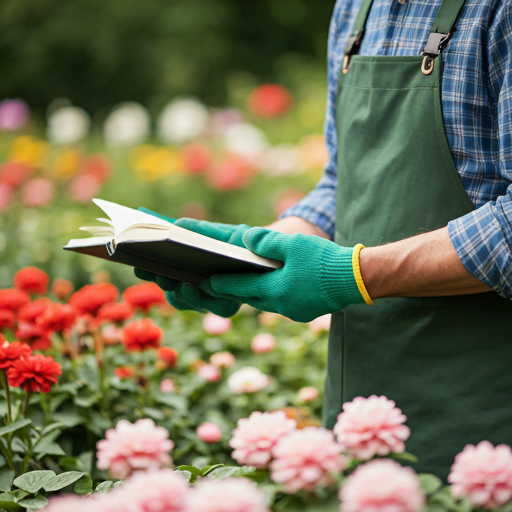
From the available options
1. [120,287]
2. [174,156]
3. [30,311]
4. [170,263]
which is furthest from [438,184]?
[174,156]

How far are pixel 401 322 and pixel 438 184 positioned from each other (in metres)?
0.28

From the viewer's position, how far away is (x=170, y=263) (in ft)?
3.40

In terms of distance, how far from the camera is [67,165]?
423 cm

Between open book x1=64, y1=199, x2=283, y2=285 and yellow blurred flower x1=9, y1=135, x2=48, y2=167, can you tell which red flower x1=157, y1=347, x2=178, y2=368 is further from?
yellow blurred flower x1=9, y1=135, x2=48, y2=167

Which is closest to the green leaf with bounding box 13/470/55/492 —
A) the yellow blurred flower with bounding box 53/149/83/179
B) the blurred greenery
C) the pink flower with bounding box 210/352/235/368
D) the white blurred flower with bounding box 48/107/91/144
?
the pink flower with bounding box 210/352/235/368

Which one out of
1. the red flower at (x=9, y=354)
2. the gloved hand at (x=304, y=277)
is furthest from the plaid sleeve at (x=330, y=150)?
the red flower at (x=9, y=354)

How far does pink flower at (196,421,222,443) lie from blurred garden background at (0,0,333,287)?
113cm

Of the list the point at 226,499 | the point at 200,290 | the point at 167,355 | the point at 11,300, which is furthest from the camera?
the point at 167,355

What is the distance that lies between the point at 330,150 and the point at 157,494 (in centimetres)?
107

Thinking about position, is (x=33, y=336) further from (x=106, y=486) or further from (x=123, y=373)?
(x=106, y=486)

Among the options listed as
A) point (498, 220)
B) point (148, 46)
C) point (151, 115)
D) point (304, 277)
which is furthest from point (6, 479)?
point (148, 46)

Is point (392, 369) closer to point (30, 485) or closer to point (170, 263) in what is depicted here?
point (170, 263)

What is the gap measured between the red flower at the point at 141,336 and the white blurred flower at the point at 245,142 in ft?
9.78

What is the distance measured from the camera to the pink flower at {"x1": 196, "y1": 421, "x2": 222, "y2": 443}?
1357 millimetres
